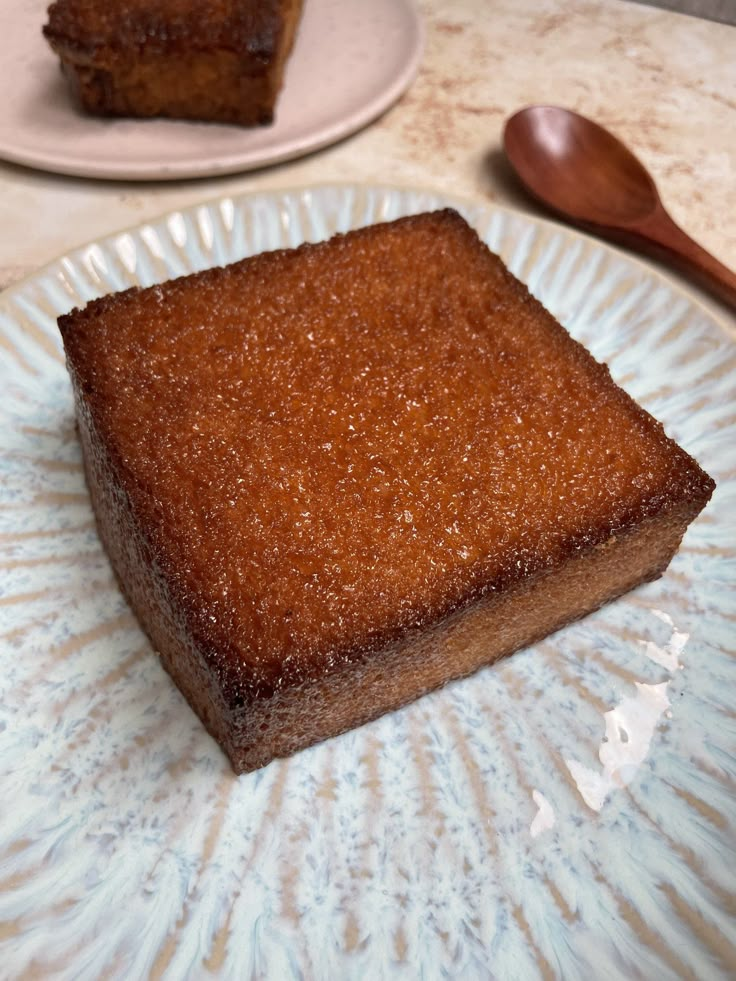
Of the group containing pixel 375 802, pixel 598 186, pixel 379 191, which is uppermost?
pixel 379 191

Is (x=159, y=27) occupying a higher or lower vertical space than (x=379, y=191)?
higher

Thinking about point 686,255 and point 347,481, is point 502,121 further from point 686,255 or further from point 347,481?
point 347,481

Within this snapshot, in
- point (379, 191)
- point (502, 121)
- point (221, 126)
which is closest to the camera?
point (379, 191)

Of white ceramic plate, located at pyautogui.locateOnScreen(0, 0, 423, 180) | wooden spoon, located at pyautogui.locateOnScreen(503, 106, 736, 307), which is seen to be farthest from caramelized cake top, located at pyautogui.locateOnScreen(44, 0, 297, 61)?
wooden spoon, located at pyautogui.locateOnScreen(503, 106, 736, 307)

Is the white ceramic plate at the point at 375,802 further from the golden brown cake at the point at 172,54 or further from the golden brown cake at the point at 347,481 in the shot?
the golden brown cake at the point at 172,54

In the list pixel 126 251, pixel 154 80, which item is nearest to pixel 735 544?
pixel 126 251

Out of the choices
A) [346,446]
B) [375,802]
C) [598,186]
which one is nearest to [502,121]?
[598,186]

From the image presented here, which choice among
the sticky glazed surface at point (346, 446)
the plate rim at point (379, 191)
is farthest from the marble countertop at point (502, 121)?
the sticky glazed surface at point (346, 446)

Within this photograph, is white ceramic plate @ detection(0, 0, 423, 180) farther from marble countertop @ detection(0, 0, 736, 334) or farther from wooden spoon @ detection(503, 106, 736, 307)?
wooden spoon @ detection(503, 106, 736, 307)
